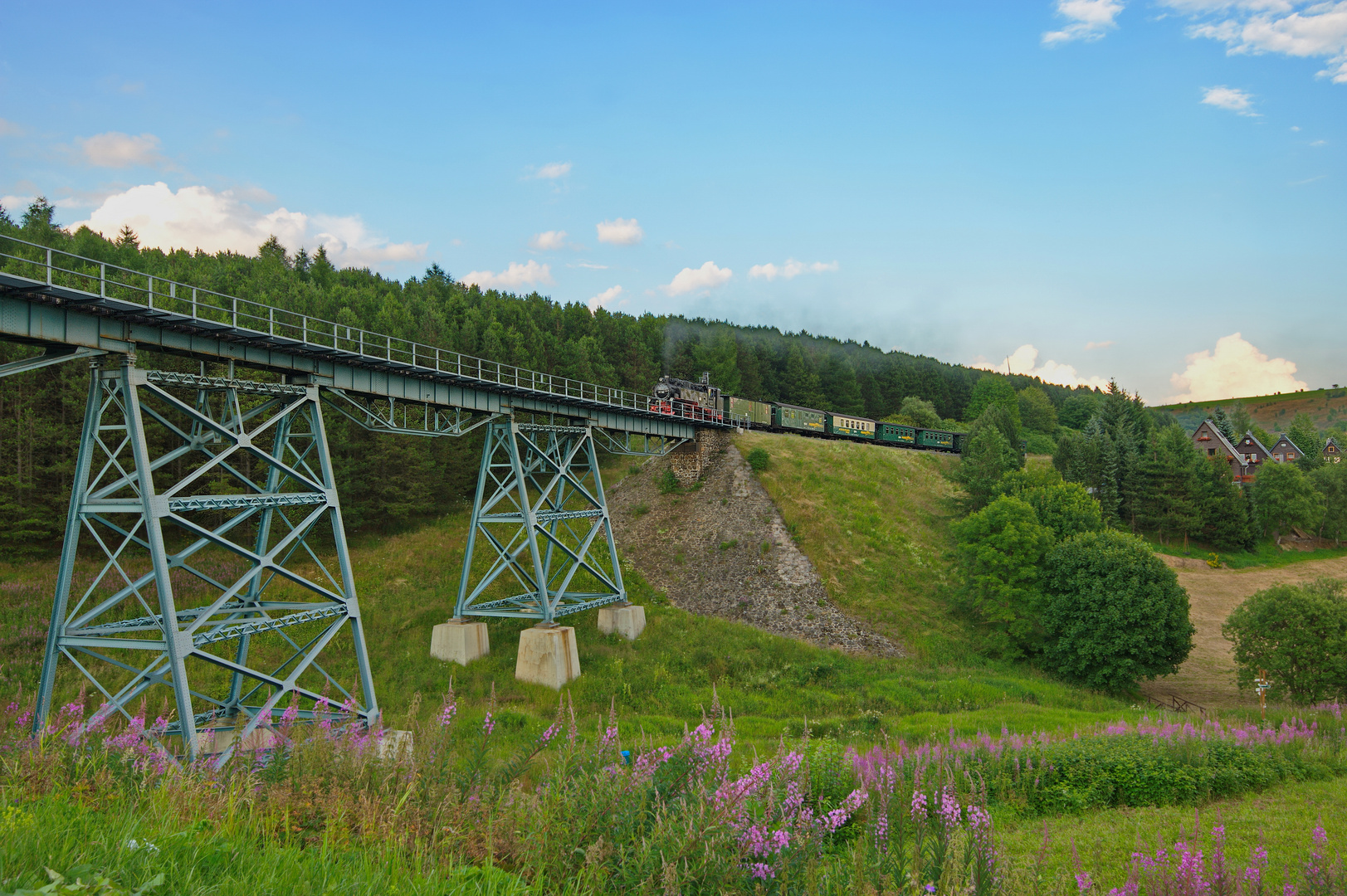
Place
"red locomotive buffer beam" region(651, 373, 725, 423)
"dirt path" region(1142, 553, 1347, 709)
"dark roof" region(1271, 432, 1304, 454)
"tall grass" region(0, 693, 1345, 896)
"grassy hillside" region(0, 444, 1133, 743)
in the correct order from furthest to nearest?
"dark roof" region(1271, 432, 1304, 454) → "red locomotive buffer beam" region(651, 373, 725, 423) → "dirt path" region(1142, 553, 1347, 709) → "grassy hillside" region(0, 444, 1133, 743) → "tall grass" region(0, 693, 1345, 896)

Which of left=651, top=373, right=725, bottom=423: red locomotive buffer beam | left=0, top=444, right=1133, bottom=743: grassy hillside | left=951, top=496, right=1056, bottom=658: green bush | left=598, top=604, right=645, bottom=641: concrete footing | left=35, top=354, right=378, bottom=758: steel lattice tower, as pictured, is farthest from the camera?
left=651, top=373, right=725, bottom=423: red locomotive buffer beam

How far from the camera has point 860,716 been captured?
2192cm

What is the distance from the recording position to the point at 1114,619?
29.9 m

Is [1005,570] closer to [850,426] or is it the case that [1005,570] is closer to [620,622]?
[620,622]

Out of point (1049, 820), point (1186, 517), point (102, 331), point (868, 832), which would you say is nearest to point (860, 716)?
point (1049, 820)

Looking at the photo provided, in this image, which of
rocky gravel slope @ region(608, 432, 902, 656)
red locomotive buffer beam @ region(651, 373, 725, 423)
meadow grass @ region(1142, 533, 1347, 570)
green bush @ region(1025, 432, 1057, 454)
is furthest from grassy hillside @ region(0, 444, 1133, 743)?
green bush @ region(1025, 432, 1057, 454)

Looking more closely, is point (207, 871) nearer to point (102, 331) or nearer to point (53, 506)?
point (102, 331)

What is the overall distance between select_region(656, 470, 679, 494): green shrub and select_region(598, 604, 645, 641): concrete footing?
13901 millimetres

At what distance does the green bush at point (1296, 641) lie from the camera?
2684cm

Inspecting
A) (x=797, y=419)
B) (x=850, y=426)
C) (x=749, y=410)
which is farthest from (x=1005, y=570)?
(x=850, y=426)

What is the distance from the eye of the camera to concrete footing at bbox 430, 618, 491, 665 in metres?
26.7

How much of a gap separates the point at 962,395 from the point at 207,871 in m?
123

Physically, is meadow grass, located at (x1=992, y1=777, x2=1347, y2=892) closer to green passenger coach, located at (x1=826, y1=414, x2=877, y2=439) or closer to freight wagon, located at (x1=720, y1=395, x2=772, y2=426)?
freight wagon, located at (x1=720, y1=395, x2=772, y2=426)

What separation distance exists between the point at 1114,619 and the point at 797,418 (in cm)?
2780
